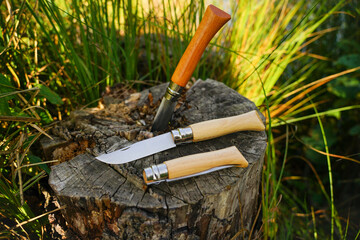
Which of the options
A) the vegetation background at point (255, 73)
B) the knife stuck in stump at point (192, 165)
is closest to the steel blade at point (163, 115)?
the knife stuck in stump at point (192, 165)

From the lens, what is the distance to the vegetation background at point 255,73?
6.62ft

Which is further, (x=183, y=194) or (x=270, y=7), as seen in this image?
(x=270, y=7)

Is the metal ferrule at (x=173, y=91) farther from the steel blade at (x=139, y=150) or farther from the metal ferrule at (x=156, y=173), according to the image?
the metal ferrule at (x=156, y=173)

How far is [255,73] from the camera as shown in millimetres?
2842

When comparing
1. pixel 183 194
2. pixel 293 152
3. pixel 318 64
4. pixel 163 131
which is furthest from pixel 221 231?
pixel 318 64

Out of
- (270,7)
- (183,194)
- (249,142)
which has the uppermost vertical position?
(270,7)

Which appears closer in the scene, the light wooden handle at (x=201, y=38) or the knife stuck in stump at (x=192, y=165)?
the knife stuck in stump at (x=192, y=165)

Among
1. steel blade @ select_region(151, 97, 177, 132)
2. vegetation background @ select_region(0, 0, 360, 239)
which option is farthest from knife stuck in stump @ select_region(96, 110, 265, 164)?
vegetation background @ select_region(0, 0, 360, 239)

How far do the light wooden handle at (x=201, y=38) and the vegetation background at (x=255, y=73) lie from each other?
515mm

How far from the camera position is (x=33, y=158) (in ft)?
5.35

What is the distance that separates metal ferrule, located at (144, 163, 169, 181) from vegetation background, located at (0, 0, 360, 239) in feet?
2.37

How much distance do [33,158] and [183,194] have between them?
2.94 ft

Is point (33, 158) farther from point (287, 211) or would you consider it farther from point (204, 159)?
point (287, 211)

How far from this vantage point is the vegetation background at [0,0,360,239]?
2018mm
